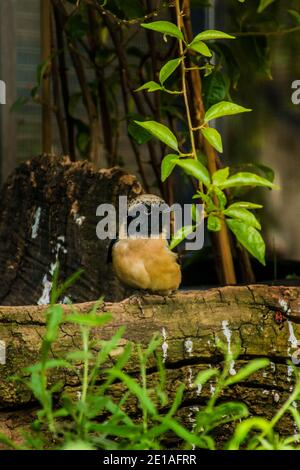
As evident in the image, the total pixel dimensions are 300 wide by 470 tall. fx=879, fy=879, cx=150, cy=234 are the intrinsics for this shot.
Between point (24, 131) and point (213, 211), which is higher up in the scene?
point (24, 131)

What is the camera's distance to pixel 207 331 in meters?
1.67

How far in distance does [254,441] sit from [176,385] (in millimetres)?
544

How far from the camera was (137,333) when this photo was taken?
1.63m

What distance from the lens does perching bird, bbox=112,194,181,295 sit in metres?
1.94

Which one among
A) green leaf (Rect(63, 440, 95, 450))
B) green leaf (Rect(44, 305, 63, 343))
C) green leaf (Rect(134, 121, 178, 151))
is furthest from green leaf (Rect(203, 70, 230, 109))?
green leaf (Rect(63, 440, 95, 450))

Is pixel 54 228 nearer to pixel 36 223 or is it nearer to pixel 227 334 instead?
pixel 36 223

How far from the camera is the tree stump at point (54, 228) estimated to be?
238 cm

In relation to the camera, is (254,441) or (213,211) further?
(213,211)

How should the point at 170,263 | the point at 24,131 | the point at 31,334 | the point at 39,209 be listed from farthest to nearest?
the point at 24,131 → the point at 39,209 → the point at 170,263 → the point at 31,334

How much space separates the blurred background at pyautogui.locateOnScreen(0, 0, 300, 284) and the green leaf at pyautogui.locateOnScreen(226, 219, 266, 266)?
1.13 metres
